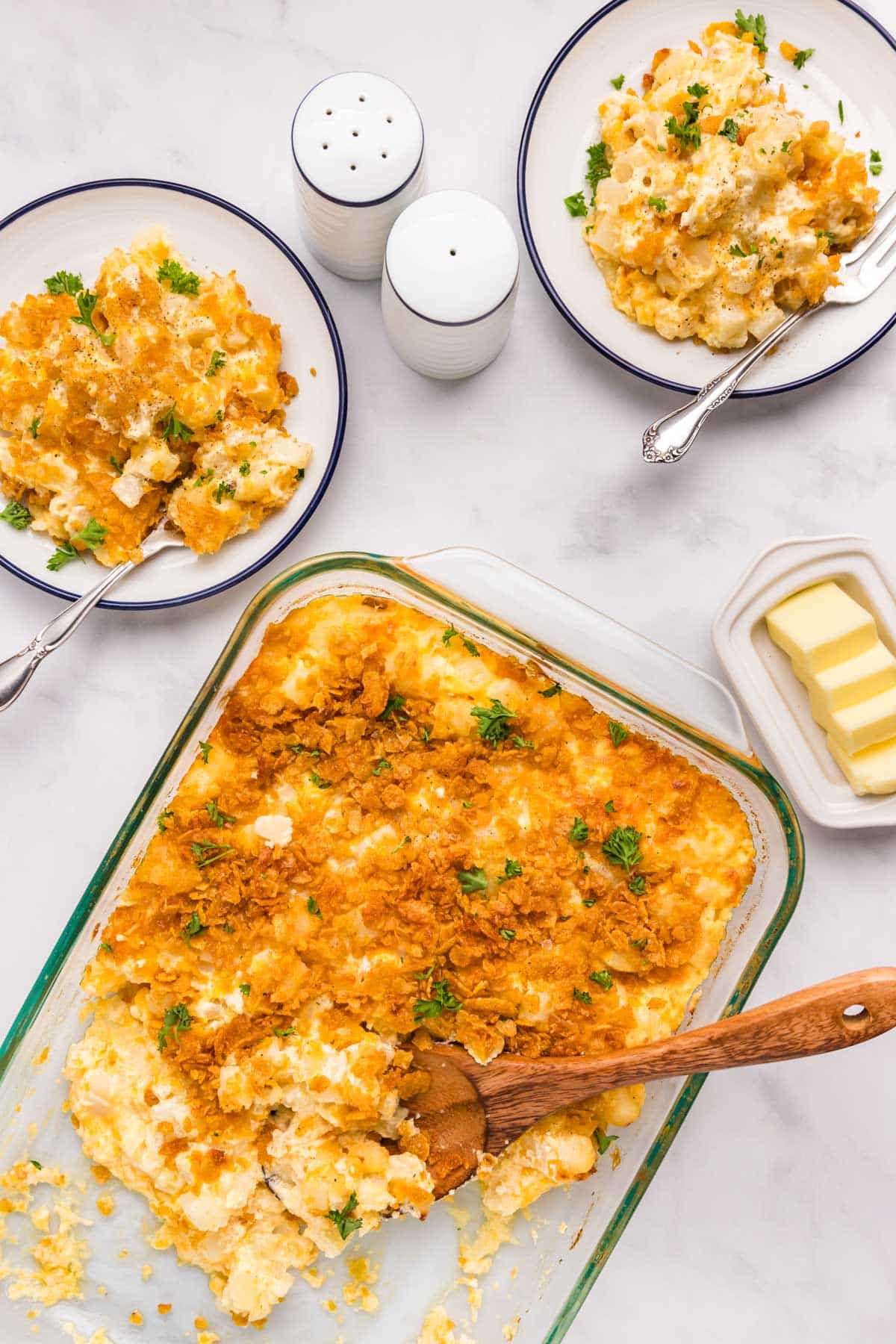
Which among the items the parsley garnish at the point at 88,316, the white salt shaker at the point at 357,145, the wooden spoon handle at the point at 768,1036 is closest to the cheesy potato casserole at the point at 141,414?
the parsley garnish at the point at 88,316

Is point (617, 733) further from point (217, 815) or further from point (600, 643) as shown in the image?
point (217, 815)

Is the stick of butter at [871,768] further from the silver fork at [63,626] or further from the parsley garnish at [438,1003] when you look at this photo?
the silver fork at [63,626]

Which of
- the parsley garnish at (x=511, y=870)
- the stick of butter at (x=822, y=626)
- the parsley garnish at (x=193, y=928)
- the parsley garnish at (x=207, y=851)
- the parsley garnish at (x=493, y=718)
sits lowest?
the parsley garnish at (x=193, y=928)

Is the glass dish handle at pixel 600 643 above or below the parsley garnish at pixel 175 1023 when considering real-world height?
above

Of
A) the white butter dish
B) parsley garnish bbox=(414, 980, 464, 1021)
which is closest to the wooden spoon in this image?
parsley garnish bbox=(414, 980, 464, 1021)

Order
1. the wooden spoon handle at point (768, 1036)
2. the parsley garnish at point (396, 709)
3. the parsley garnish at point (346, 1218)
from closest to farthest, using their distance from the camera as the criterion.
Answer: the wooden spoon handle at point (768, 1036)
the parsley garnish at point (346, 1218)
the parsley garnish at point (396, 709)

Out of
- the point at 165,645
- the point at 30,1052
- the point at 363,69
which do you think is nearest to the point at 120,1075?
the point at 30,1052

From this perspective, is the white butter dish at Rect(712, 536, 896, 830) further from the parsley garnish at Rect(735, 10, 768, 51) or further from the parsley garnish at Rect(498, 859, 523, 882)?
the parsley garnish at Rect(735, 10, 768, 51)

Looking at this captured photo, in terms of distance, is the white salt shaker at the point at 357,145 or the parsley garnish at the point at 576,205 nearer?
the white salt shaker at the point at 357,145
